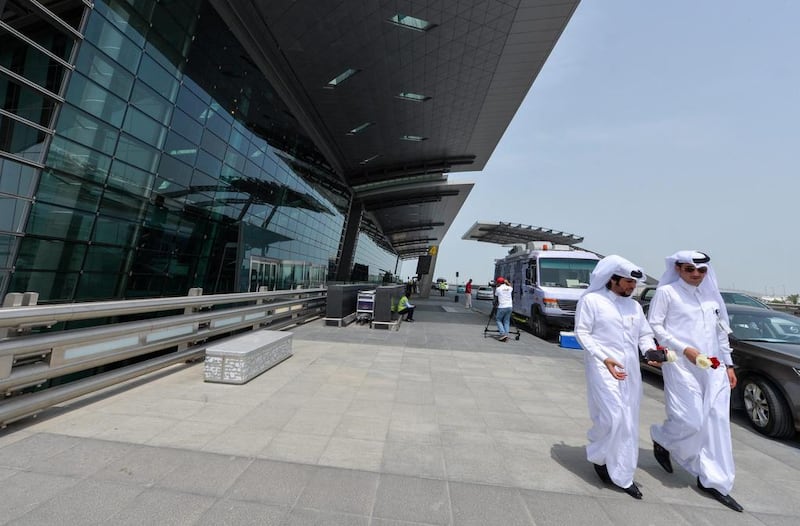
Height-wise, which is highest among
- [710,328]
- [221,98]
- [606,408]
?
[221,98]

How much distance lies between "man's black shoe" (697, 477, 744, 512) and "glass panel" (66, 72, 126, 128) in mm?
15078

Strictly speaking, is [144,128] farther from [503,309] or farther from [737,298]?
[737,298]

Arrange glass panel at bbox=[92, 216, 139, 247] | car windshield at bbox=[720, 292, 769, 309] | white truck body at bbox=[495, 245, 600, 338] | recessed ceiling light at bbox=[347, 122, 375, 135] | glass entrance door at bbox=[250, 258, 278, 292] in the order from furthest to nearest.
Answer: recessed ceiling light at bbox=[347, 122, 375, 135] < glass entrance door at bbox=[250, 258, 278, 292] < glass panel at bbox=[92, 216, 139, 247] < white truck body at bbox=[495, 245, 600, 338] < car windshield at bbox=[720, 292, 769, 309]

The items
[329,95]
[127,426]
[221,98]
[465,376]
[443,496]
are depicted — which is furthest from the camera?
[329,95]

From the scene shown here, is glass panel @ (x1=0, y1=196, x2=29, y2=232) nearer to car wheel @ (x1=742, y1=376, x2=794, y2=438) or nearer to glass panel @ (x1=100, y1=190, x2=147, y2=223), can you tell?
glass panel @ (x1=100, y1=190, x2=147, y2=223)

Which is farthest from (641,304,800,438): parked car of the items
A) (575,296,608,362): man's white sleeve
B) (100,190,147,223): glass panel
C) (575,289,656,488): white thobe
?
(100,190,147,223): glass panel

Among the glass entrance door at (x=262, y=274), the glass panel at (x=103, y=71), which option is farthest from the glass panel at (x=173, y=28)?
the glass entrance door at (x=262, y=274)

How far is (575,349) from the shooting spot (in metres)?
9.30

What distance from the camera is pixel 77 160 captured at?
1012cm

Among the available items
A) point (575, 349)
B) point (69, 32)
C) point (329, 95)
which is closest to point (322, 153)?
point (329, 95)

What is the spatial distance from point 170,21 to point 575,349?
17310mm

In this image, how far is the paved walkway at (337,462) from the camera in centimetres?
214

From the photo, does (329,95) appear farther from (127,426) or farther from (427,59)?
(127,426)

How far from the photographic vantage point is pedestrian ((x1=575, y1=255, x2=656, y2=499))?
257 centimetres
